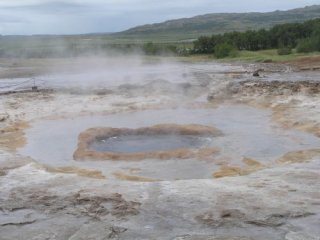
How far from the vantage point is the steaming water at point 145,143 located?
12.3 meters

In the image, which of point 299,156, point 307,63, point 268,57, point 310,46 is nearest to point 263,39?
point 310,46

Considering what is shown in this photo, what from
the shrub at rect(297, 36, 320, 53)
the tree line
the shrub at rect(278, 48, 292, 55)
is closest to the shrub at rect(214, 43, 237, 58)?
the tree line

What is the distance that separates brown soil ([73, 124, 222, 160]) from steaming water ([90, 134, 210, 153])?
0.82 feet

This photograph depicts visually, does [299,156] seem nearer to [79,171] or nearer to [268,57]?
[79,171]

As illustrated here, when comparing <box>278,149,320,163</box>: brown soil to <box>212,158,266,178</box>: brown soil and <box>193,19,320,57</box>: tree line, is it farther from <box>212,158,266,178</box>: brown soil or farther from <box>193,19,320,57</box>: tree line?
<box>193,19,320,57</box>: tree line

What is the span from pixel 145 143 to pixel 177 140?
80 cm

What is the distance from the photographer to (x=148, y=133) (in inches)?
547

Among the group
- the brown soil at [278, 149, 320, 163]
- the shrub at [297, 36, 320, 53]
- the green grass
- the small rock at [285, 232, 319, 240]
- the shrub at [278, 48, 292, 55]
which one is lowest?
the small rock at [285, 232, 319, 240]

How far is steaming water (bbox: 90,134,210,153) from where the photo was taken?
40.2 feet

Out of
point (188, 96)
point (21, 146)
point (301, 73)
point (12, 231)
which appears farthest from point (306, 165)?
point (301, 73)

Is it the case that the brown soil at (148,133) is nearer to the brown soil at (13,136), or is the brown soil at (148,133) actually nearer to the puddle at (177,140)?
the puddle at (177,140)

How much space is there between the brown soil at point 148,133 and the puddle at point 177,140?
0.23m

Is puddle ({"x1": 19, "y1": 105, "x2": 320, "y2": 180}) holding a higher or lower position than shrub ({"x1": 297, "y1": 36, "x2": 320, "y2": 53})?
lower

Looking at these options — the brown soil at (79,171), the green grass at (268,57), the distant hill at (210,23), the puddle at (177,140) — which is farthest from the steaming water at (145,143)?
the distant hill at (210,23)
